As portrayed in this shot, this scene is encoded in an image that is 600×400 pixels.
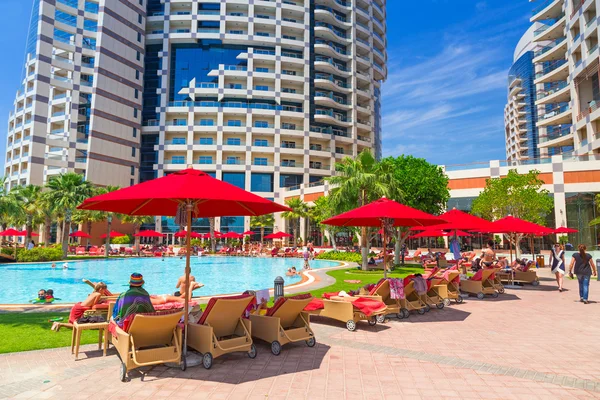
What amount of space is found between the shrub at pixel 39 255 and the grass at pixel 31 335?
21.8 meters

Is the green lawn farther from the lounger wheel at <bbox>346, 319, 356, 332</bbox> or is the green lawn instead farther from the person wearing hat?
the lounger wheel at <bbox>346, 319, 356, 332</bbox>

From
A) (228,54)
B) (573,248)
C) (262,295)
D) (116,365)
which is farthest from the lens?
(228,54)

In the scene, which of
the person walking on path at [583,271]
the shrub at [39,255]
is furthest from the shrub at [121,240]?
the person walking on path at [583,271]

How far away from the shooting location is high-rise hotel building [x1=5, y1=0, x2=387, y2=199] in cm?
4991

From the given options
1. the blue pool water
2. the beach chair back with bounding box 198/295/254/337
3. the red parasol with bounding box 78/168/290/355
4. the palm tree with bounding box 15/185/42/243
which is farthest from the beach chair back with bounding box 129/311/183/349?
the palm tree with bounding box 15/185/42/243

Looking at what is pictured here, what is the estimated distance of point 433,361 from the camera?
571 centimetres

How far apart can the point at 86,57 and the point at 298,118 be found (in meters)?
30.2

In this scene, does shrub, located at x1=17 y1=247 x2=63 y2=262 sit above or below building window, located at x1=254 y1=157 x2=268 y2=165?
below

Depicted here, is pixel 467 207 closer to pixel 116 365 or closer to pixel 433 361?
pixel 433 361

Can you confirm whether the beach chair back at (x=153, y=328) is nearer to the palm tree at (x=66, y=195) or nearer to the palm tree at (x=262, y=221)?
the palm tree at (x=66, y=195)

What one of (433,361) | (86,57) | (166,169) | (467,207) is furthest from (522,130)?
(433,361)

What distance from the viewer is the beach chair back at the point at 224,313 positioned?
5551 millimetres

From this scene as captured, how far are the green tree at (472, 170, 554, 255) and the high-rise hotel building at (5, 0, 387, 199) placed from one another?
1210 inches

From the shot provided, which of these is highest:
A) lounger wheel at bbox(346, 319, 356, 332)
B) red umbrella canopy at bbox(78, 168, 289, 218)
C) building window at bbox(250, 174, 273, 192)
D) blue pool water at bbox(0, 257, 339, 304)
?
building window at bbox(250, 174, 273, 192)
